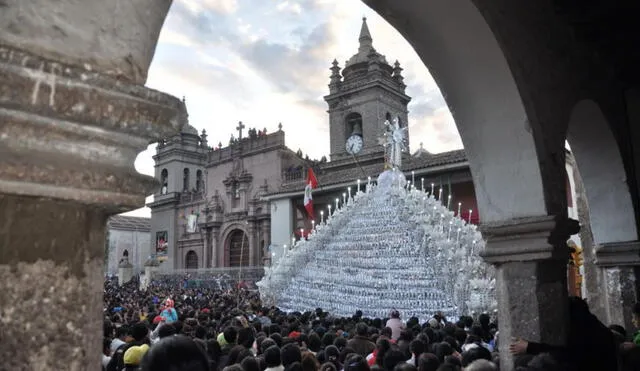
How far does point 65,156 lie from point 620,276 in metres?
6.24

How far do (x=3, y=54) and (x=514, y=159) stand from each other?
355 centimetres

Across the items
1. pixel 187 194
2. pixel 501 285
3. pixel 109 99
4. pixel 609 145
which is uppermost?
pixel 187 194

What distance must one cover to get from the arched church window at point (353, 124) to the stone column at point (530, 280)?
24.2 meters

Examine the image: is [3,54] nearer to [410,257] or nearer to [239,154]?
[410,257]

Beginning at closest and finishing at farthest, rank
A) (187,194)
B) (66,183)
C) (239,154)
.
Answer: (66,183) < (239,154) < (187,194)

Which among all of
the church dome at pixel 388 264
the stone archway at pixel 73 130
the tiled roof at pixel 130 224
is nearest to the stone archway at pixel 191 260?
the tiled roof at pixel 130 224

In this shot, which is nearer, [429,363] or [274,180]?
[429,363]

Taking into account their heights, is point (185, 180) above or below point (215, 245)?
above

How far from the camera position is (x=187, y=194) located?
35.2 meters

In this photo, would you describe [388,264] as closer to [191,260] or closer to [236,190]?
[236,190]

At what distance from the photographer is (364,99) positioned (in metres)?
27.3

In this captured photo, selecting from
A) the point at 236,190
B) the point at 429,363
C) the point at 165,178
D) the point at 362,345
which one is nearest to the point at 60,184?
the point at 429,363

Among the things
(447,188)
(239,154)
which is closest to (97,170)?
(447,188)

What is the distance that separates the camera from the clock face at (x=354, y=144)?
26.9 metres
